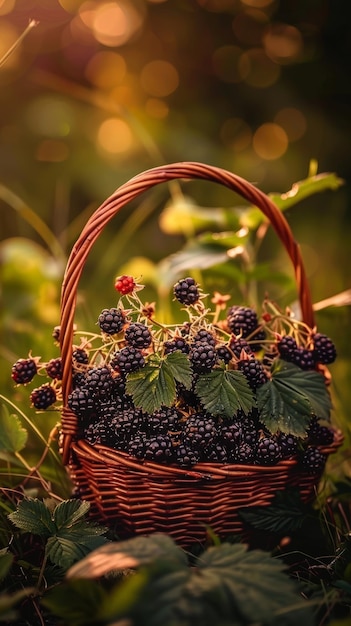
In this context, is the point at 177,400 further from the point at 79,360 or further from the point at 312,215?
the point at 312,215

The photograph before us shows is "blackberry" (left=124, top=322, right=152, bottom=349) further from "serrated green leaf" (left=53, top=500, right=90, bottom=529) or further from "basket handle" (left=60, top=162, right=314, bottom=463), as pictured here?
"serrated green leaf" (left=53, top=500, right=90, bottom=529)

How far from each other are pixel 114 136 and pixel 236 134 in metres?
0.64

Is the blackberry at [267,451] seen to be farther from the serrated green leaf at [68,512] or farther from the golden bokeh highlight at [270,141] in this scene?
the golden bokeh highlight at [270,141]

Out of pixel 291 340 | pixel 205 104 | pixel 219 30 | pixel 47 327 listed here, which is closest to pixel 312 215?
pixel 205 104

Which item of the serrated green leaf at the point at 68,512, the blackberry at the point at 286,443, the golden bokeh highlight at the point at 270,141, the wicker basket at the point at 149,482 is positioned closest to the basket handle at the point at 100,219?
the wicker basket at the point at 149,482

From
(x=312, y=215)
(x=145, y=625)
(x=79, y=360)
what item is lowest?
(x=145, y=625)

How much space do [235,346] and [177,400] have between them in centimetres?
13

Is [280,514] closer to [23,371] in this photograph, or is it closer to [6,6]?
[23,371]

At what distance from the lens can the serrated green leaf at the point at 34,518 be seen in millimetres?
882

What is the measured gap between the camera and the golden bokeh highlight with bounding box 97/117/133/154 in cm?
305

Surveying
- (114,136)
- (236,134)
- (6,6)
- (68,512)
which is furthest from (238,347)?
(6,6)

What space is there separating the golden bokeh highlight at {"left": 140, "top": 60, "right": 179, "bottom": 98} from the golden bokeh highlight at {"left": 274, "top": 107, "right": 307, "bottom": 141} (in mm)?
585

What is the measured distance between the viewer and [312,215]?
288cm

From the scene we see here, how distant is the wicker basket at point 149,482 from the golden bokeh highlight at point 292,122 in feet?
7.78
